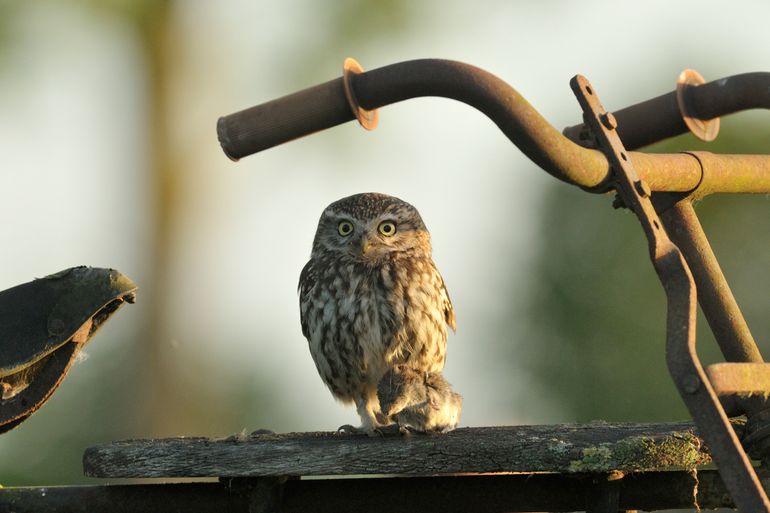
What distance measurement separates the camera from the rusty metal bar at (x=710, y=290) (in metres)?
2.45

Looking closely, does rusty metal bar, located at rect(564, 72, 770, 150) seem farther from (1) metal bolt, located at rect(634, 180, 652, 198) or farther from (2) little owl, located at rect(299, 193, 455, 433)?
(2) little owl, located at rect(299, 193, 455, 433)

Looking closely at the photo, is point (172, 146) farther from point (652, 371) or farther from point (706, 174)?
point (706, 174)

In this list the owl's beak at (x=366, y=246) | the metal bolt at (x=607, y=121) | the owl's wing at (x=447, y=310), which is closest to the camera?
the metal bolt at (x=607, y=121)

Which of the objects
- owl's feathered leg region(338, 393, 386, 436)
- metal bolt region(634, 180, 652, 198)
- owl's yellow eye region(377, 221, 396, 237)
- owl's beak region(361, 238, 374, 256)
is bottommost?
owl's feathered leg region(338, 393, 386, 436)

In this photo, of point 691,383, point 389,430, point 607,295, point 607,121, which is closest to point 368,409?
point 389,430

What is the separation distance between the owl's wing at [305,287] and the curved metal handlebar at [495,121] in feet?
6.48

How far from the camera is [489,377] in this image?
10.5m

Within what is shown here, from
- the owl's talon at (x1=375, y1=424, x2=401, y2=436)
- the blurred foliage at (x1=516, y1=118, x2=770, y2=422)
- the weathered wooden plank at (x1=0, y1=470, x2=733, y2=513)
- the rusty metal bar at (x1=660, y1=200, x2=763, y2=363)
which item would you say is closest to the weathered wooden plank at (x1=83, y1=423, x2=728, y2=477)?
the weathered wooden plank at (x1=0, y1=470, x2=733, y2=513)

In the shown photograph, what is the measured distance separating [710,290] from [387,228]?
204 cm

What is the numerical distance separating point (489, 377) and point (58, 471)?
366 centimetres

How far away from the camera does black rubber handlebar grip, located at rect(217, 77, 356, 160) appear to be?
2.27 metres

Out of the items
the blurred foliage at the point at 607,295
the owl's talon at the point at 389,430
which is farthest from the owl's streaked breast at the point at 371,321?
the blurred foliage at the point at 607,295

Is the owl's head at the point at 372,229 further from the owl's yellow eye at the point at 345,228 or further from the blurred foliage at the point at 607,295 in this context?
the blurred foliage at the point at 607,295

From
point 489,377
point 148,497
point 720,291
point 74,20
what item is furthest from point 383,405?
point 74,20
